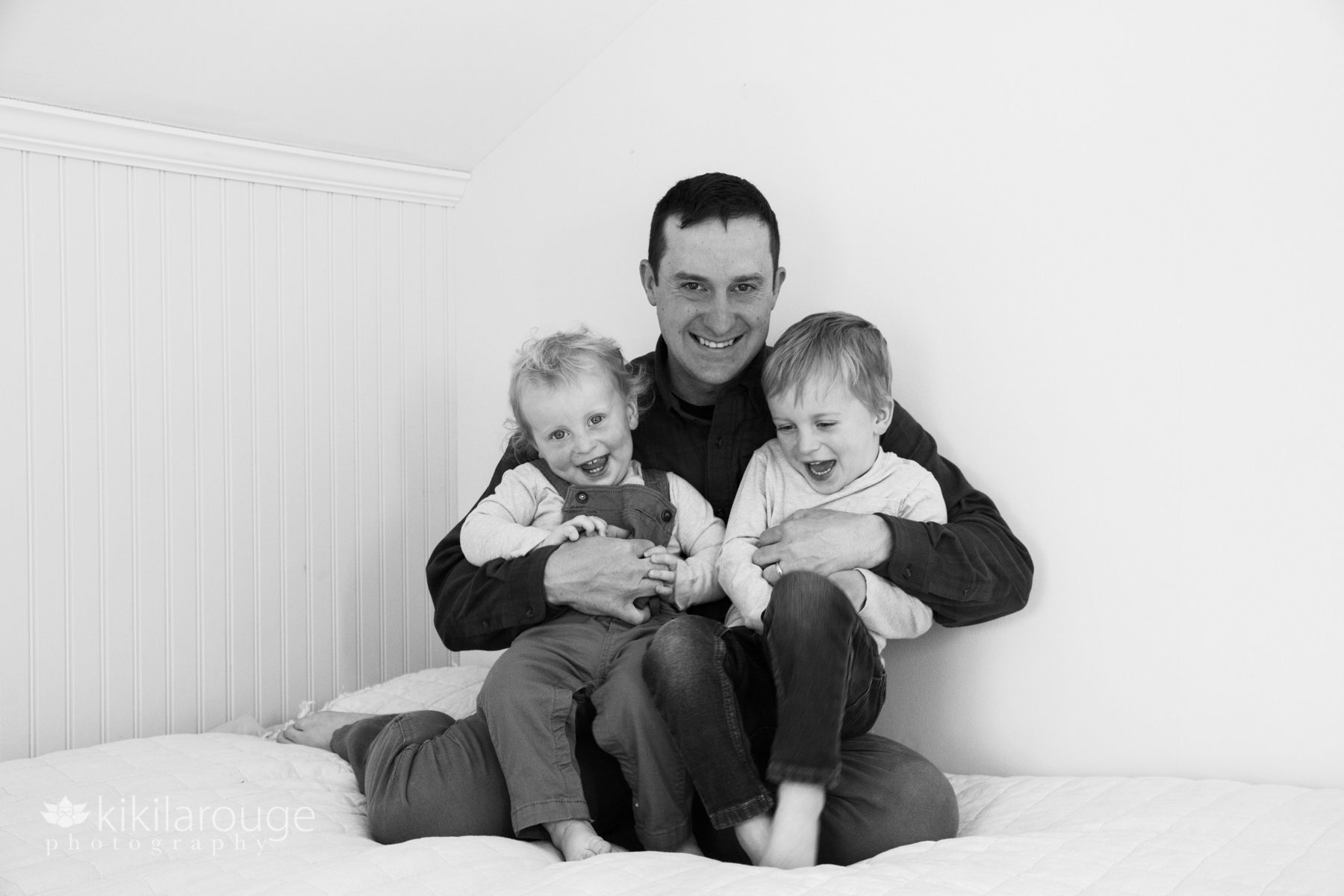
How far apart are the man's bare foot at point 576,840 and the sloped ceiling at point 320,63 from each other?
136 cm

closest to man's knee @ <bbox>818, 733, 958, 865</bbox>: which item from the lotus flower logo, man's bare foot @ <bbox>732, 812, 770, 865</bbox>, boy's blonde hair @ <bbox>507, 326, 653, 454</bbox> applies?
man's bare foot @ <bbox>732, 812, 770, 865</bbox>

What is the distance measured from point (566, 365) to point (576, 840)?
0.68 m

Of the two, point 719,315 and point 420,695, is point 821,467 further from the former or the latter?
point 420,695

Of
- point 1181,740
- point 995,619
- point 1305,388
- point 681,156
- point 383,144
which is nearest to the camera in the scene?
point 1305,388

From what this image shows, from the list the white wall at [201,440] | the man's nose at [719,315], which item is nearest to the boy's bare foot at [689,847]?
the man's nose at [719,315]

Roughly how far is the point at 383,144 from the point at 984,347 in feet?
4.21

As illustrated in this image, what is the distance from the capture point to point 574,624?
5.17ft

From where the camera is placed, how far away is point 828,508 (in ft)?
5.18

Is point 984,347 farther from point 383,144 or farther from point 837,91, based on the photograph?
point 383,144

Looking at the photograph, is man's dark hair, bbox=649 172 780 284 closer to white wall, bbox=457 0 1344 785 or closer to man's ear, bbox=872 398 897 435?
white wall, bbox=457 0 1344 785

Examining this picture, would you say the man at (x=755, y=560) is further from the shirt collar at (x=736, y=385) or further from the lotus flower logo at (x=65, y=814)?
the lotus flower logo at (x=65, y=814)

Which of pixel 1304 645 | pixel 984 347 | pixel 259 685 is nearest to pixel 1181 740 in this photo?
pixel 1304 645

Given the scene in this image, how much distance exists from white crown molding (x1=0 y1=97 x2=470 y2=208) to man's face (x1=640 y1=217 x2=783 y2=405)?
80cm

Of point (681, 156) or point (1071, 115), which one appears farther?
point (681, 156)
